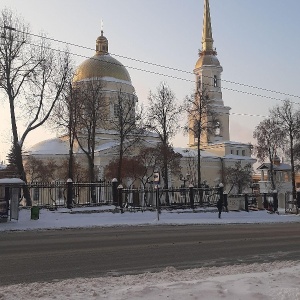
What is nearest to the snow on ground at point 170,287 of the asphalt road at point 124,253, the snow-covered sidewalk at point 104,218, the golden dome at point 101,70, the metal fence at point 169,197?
the asphalt road at point 124,253

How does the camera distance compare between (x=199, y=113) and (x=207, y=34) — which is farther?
(x=207, y=34)

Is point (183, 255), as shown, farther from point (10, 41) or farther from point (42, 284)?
point (10, 41)

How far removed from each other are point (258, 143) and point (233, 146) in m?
27.0

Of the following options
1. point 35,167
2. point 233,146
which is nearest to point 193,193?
point 35,167

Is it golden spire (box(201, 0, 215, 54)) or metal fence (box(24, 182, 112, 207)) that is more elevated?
golden spire (box(201, 0, 215, 54))

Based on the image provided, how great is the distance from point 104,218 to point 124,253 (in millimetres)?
13134

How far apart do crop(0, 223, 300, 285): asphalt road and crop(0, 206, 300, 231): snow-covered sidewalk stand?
583 centimetres

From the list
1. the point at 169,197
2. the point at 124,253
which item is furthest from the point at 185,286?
the point at 169,197

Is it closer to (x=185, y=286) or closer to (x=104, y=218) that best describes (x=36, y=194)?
(x=104, y=218)

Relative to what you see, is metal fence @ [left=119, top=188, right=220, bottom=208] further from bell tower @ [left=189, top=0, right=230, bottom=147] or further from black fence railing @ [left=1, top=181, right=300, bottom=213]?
bell tower @ [left=189, top=0, right=230, bottom=147]

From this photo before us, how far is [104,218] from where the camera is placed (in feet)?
79.7

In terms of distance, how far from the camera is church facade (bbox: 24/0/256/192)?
59844mm

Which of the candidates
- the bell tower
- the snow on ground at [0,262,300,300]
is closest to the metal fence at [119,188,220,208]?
the snow on ground at [0,262,300,300]

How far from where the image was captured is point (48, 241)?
1384 cm
